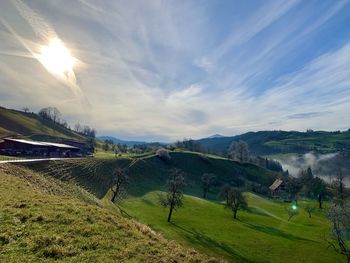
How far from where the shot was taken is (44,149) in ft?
376

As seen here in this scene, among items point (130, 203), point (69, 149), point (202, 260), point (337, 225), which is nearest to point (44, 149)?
point (69, 149)

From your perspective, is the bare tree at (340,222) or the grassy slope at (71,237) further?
the bare tree at (340,222)

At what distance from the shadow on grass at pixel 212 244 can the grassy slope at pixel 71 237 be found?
4000 centimetres

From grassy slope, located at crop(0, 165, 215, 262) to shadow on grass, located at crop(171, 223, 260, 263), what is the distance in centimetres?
4000

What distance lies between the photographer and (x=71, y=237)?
61.8 ft

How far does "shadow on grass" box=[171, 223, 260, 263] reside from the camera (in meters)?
57.3

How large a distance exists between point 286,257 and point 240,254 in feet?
34.5

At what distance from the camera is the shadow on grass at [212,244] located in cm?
5727

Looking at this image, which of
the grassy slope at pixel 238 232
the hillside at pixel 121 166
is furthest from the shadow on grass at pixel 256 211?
the hillside at pixel 121 166

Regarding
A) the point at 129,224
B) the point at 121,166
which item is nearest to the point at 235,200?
the point at 121,166

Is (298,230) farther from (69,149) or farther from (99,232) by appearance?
(69,149)

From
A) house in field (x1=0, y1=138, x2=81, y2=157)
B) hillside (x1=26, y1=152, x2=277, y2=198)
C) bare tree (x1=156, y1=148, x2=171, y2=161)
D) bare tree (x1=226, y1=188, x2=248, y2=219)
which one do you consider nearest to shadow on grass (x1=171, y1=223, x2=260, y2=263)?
hillside (x1=26, y1=152, x2=277, y2=198)

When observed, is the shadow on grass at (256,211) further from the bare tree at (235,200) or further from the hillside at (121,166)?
the hillside at (121,166)

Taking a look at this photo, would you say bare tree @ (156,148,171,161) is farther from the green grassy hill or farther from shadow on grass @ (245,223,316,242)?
shadow on grass @ (245,223,316,242)
